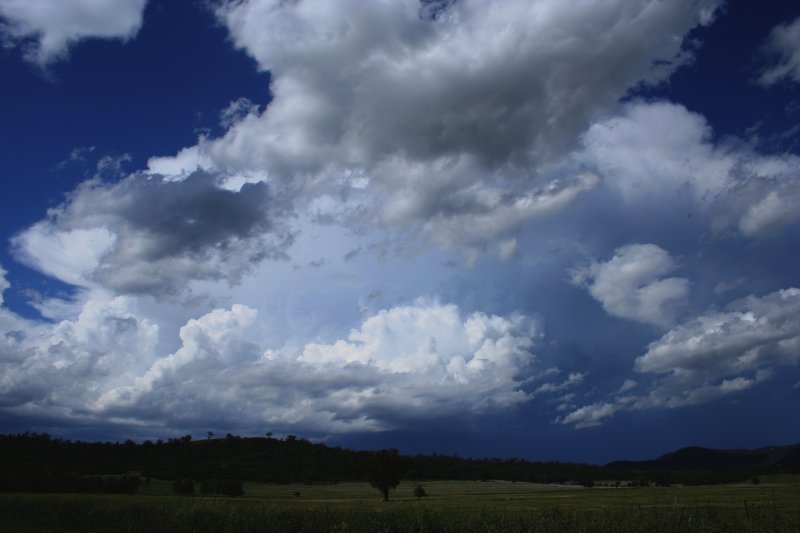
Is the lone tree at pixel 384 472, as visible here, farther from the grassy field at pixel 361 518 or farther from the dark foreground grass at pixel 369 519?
the dark foreground grass at pixel 369 519

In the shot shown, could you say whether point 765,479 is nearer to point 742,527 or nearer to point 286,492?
point 286,492

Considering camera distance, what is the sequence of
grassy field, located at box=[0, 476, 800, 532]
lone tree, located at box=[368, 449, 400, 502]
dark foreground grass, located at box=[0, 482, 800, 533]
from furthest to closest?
lone tree, located at box=[368, 449, 400, 502], grassy field, located at box=[0, 476, 800, 532], dark foreground grass, located at box=[0, 482, 800, 533]

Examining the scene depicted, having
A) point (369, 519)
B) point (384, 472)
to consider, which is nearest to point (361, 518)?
point (369, 519)

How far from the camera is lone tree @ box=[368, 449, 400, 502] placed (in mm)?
120125

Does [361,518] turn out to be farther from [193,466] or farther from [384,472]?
[193,466]

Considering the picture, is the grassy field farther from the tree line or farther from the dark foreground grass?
the tree line

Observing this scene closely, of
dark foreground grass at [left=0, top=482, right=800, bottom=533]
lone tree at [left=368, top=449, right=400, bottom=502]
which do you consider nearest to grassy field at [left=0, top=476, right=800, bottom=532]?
dark foreground grass at [left=0, top=482, right=800, bottom=533]

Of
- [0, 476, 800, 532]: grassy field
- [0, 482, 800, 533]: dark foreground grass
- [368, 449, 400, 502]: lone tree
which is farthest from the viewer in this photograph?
[368, 449, 400, 502]: lone tree

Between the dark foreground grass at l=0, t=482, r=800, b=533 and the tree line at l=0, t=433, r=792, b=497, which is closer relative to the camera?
the dark foreground grass at l=0, t=482, r=800, b=533

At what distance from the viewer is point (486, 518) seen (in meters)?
31.7

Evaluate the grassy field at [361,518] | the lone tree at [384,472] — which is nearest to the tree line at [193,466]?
the lone tree at [384,472]

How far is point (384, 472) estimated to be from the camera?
120 m

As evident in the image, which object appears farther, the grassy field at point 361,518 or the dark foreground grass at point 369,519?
the grassy field at point 361,518

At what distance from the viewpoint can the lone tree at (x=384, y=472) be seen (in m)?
120
